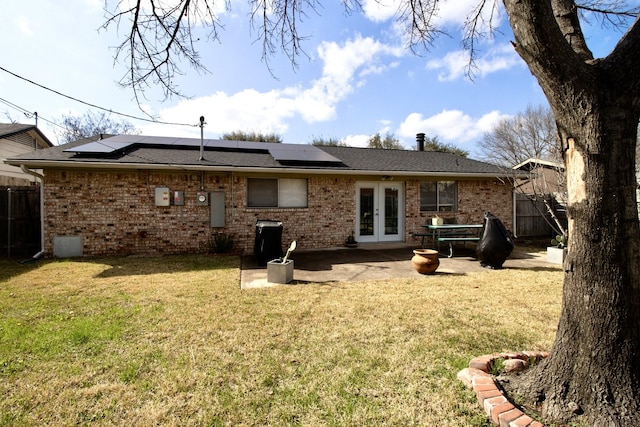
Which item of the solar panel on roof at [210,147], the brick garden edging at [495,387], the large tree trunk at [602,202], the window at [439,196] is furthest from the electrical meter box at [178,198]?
the large tree trunk at [602,202]

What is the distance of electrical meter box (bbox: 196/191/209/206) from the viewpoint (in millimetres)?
8828

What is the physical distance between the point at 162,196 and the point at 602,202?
9.14 meters

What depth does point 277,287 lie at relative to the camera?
540 cm

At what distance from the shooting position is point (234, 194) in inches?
360

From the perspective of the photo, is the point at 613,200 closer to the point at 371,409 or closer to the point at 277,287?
the point at 371,409

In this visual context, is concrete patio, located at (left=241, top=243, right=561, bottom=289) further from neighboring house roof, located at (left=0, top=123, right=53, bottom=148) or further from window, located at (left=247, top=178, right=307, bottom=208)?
neighboring house roof, located at (left=0, top=123, right=53, bottom=148)

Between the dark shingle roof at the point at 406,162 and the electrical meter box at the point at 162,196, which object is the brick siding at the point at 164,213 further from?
the dark shingle roof at the point at 406,162

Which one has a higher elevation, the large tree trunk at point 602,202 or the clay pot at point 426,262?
the large tree trunk at point 602,202

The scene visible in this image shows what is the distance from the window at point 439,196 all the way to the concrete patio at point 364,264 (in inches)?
70.3

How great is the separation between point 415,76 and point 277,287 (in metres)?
6.67

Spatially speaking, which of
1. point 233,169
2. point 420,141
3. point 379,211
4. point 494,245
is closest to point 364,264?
point 494,245

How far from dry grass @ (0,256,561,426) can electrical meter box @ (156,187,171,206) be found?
132 inches

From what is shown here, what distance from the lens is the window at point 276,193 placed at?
9.44 metres

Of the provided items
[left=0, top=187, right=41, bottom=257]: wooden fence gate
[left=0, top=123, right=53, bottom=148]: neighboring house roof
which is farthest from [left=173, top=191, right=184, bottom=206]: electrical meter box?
[left=0, top=123, right=53, bottom=148]: neighboring house roof
